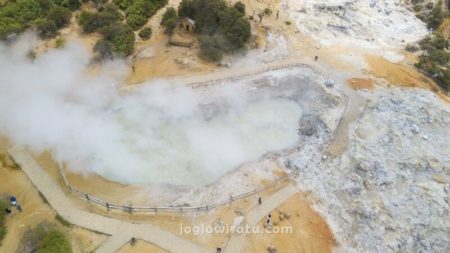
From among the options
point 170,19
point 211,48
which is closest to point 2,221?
point 211,48

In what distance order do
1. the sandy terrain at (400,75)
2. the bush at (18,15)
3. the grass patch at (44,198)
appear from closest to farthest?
the grass patch at (44,198)
the sandy terrain at (400,75)
the bush at (18,15)

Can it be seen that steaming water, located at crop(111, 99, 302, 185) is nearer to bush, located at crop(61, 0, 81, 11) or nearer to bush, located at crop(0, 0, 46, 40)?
bush, located at crop(0, 0, 46, 40)

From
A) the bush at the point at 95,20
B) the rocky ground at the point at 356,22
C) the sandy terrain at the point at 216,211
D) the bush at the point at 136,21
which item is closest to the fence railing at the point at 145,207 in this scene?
the sandy terrain at the point at 216,211

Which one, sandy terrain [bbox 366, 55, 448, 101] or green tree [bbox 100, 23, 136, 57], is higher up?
green tree [bbox 100, 23, 136, 57]

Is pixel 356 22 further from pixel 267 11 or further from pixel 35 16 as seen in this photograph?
pixel 35 16

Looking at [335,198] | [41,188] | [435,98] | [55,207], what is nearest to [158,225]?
[55,207]

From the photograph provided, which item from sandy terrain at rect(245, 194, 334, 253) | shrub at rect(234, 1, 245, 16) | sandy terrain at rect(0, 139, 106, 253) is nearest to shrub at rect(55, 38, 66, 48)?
sandy terrain at rect(0, 139, 106, 253)

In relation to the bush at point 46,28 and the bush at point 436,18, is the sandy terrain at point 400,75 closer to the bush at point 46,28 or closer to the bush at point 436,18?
the bush at point 436,18
